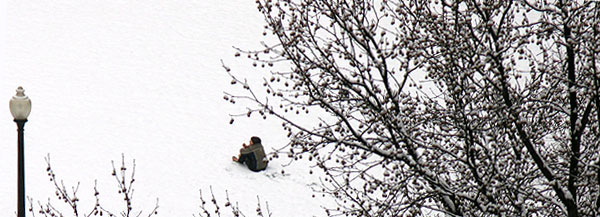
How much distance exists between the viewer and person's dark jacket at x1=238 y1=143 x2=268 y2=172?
1661cm

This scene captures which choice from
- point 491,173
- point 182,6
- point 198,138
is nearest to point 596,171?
point 491,173

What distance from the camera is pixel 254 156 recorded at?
16.6 meters

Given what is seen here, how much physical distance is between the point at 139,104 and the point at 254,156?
3985 millimetres

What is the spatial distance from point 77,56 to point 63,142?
A: 5212 millimetres

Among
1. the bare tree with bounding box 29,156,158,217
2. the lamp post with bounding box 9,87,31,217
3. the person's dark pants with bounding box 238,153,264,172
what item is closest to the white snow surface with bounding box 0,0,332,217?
the person's dark pants with bounding box 238,153,264,172

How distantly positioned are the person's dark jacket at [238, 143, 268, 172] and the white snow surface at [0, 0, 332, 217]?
0.16 meters

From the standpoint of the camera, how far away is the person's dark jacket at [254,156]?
1661 cm

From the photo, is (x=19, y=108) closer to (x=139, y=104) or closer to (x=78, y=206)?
(x=78, y=206)

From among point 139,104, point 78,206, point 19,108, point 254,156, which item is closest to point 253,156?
point 254,156

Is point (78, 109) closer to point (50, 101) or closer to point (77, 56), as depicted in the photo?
point (50, 101)

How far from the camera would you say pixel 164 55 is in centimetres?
2269

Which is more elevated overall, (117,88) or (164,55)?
(164,55)

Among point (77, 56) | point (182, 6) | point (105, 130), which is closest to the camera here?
point (105, 130)

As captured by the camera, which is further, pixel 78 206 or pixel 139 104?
pixel 139 104
